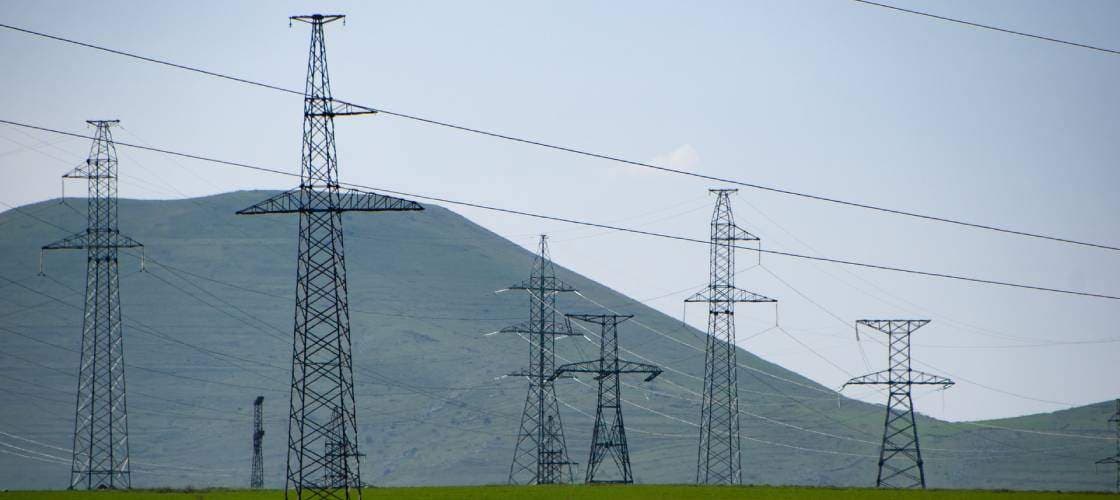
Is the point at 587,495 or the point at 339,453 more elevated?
the point at 339,453

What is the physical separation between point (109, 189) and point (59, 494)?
63.9 feet

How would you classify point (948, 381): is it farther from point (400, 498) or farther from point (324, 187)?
point (324, 187)

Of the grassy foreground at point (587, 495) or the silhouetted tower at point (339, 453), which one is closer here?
the silhouetted tower at point (339, 453)

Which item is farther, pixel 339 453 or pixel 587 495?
pixel 587 495

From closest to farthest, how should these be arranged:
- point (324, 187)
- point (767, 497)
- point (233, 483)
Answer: point (324, 187) → point (767, 497) → point (233, 483)

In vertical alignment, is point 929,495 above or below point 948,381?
below

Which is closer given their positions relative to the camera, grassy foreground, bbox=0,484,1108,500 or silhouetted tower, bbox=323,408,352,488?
silhouetted tower, bbox=323,408,352,488

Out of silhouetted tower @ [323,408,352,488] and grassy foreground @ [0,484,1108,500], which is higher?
silhouetted tower @ [323,408,352,488]

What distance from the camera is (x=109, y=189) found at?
233 ft

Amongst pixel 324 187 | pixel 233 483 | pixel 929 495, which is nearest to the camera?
pixel 324 187

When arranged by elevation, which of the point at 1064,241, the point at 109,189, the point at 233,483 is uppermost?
the point at 109,189

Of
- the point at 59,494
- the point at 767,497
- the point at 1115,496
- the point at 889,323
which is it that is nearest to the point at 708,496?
the point at 767,497

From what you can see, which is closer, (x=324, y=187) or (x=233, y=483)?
(x=324, y=187)

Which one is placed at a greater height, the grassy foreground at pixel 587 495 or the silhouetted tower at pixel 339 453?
the silhouetted tower at pixel 339 453
